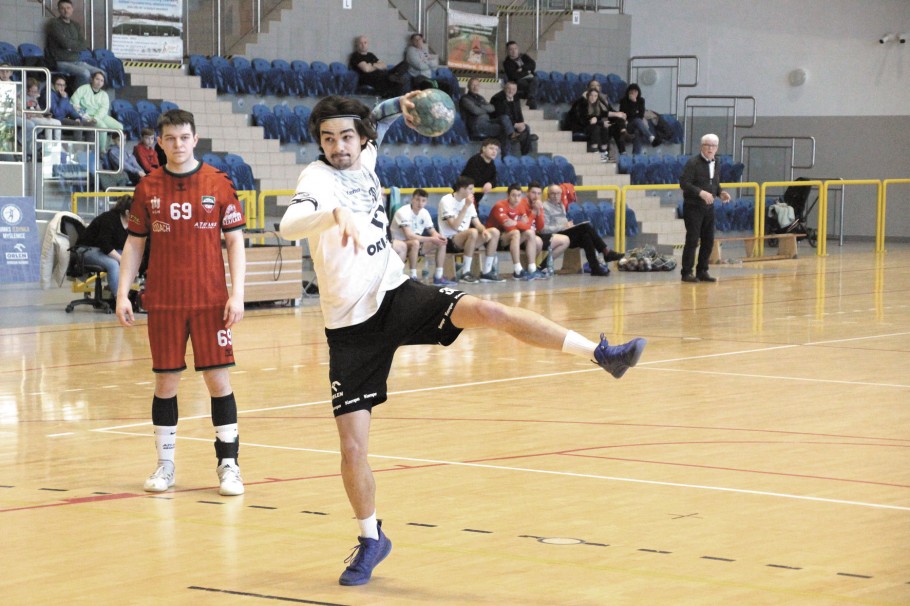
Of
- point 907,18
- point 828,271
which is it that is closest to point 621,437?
point 828,271

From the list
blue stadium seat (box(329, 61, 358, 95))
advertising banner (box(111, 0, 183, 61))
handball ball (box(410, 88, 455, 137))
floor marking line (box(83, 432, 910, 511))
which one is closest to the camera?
handball ball (box(410, 88, 455, 137))

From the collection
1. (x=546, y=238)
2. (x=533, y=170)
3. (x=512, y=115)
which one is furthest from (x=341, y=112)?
(x=512, y=115)

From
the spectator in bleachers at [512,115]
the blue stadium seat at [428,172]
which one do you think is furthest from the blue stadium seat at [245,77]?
the spectator in bleachers at [512,115]

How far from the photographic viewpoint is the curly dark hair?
187 inches

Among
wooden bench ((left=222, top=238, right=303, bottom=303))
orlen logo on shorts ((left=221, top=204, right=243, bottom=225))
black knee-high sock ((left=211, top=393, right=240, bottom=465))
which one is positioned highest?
orlen logo on shorts ((left=221, top=204, right=243, bottom=225))

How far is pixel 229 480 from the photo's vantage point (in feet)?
19.7

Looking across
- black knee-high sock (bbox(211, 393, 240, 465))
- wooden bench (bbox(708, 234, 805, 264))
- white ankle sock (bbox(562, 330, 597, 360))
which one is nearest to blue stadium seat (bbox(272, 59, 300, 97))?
wooden bench (bbox(708, 234, 805, 264))

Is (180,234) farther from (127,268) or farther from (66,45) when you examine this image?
(66,45)

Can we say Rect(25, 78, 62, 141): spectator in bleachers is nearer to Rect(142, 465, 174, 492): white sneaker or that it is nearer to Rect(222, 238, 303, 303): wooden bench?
Rect(222, 238, 303, 303): wooden bench

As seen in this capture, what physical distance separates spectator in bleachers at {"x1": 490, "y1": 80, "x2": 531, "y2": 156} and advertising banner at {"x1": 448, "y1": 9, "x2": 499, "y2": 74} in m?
1.37

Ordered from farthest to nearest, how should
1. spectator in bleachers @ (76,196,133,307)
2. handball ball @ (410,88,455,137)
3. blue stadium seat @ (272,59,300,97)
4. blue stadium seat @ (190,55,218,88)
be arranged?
blue stadium seat @ (272,59,300,97) < blue stadium seat @ (190,55,218,88) < spectator in bleachers @ (76,196,133,307) < handball ball @ (410,88,455,137)

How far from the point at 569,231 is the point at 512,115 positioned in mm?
5551

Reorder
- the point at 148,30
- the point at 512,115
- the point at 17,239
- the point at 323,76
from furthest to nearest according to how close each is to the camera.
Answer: the point at 512,115
the point at 323,76
the point at 148,30
the point at 17,239

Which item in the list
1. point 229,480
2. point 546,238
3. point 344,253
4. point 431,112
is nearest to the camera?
point 344,253
